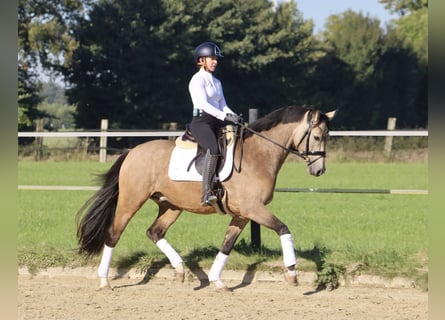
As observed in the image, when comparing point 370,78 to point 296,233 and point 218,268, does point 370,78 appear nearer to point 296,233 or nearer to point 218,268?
point 296,233

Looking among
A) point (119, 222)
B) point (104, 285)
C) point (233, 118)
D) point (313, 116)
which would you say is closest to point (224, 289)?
point (104, 285)

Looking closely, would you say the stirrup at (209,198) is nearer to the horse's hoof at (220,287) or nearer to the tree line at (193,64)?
the horse's hoof at (220,287)

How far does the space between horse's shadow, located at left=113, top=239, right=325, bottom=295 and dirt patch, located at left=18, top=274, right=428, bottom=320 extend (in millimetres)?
82

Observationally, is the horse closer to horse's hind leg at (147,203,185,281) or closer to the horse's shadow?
horse's hind leg at (147,203,185,281)

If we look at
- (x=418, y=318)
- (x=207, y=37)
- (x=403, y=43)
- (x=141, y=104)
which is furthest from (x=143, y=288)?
(x=403, y=43)

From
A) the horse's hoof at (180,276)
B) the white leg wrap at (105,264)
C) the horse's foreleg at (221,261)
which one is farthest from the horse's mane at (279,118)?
the white leg wrap at (105,264)

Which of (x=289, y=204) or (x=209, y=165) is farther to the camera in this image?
(x=289, y=204)

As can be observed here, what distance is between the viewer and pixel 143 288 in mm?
6922

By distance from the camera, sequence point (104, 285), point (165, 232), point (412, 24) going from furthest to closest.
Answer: point (412, 24), point (165, 232), point (104, 285)

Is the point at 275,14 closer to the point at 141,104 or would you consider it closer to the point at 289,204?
the point at 141,104

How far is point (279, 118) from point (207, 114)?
0.71 metres

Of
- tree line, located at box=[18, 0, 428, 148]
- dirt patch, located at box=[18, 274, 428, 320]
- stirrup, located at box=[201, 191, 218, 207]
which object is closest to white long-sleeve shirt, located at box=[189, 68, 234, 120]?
stirrup, located at box=[201, 191, 218, 207]

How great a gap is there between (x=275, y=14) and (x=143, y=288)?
4043 cm

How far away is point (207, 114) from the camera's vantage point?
6785 mm
